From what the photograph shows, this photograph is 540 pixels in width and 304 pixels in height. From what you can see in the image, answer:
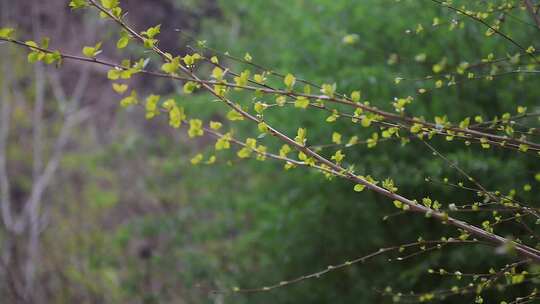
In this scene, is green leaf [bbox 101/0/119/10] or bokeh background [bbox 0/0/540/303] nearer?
green leaf [bbox 101/0/119/10]

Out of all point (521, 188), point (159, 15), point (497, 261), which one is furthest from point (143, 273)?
point (159, 15)

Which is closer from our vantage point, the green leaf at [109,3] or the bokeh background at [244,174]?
the green leaf at [109,3]

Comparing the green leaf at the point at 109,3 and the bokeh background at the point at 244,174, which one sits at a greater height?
the green leaf at the point at 109,3

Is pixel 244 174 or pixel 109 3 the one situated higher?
pixel 109 3

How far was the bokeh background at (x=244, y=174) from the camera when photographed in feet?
11.3

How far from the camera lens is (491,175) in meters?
3.32

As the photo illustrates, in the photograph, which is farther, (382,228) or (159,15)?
(159,15)

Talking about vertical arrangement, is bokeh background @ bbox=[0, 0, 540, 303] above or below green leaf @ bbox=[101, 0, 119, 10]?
below

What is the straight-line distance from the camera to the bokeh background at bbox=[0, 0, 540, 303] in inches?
136

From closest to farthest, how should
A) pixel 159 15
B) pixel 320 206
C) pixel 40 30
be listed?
pixel 320 206 < pixel 40 30 < pixel 159 15

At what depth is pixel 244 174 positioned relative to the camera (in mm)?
4980

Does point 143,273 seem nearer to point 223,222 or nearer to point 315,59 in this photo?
point 223,222

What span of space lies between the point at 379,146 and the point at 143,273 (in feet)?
8.82

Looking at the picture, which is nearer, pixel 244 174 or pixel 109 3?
pixel 109 3
